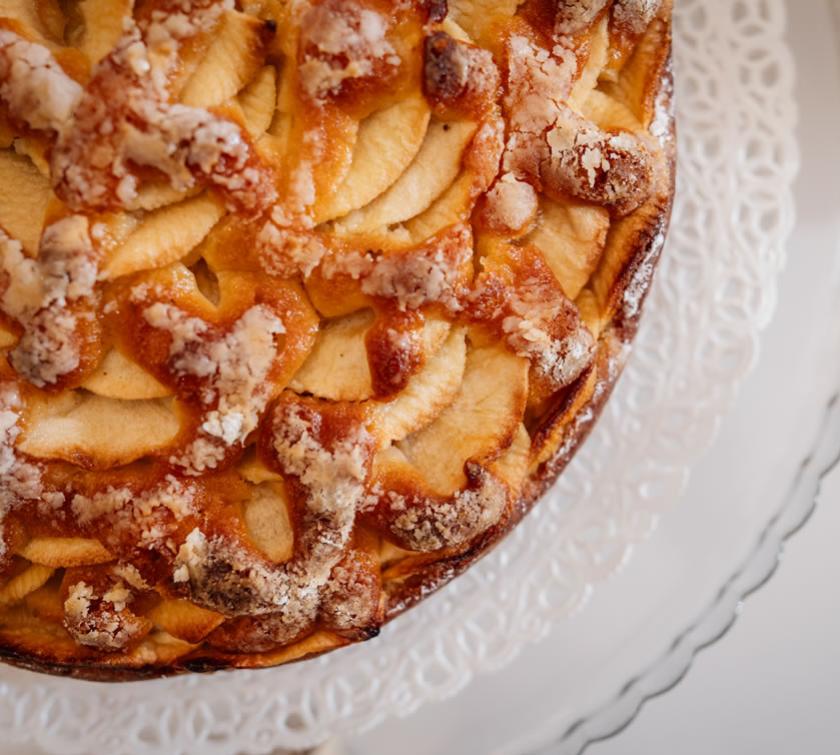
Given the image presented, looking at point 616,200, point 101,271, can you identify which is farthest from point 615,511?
point 101,271

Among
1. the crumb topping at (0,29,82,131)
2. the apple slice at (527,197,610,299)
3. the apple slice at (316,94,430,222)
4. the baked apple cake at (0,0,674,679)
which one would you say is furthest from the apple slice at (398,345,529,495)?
the crumb topping at (0,29,82,131)

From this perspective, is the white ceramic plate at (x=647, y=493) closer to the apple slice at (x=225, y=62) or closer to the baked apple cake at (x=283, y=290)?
the baked apple cake at (x=283, y=290)

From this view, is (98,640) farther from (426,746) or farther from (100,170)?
(426,746)

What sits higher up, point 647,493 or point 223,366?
point 223,366

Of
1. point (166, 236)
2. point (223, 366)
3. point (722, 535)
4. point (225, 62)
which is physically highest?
point (225, 62)

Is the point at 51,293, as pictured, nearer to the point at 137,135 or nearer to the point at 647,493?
the point at 137,135

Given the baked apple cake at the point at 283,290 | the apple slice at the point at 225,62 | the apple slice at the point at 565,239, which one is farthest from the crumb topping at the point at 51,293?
the apple slice at the point at 565,239

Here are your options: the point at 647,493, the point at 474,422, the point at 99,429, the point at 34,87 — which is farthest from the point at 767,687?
the point at 34,87
